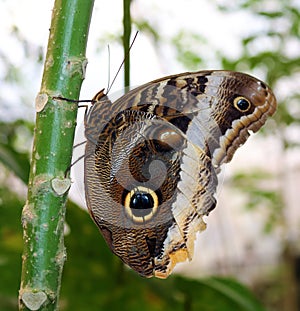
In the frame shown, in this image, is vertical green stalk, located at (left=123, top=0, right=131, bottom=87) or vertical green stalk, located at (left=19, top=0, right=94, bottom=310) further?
vertical green stalk, located at (left=123, top=0, right=131, bottom=87)

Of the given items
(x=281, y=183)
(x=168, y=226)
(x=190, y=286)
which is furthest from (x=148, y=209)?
(x=281, y=183)

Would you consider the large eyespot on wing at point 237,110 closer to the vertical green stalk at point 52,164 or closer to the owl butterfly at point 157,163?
the owl butterfly at point 157,163

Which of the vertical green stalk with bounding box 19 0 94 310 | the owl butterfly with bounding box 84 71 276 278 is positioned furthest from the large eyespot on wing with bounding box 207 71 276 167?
the vertical green stalk with bounding box 19 0 94 310

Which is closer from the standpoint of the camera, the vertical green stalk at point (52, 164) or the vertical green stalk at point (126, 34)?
the vertical green stalk at point (52, 164)

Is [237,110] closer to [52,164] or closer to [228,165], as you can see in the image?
[52,164]

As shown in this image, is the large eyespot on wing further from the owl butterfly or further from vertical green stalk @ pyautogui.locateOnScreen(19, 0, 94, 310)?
vertical green stalk @ pyautogui.locateOnScreen(19, 0, 94, 310)

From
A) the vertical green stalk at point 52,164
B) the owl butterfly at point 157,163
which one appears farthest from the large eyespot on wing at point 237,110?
the vertical green stalk at point 52,164
